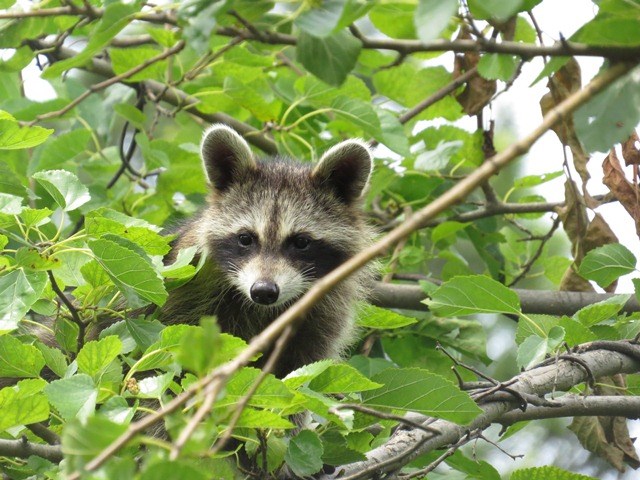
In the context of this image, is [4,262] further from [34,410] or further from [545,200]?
[545,200]

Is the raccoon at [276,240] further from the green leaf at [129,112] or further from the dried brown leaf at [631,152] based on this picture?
the dried brown leaf at [631,152]

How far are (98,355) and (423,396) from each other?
1147 millimetres

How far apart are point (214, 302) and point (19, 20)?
1.91 metres

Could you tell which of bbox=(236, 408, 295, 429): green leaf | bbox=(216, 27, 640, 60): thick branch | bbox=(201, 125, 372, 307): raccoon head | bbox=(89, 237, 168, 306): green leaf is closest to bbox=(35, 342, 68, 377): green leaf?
bbox=(89, 237, 168, 306): green leaf

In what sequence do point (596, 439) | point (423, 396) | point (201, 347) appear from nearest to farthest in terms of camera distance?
point (201, 347)
point (423, 396)
point (596, 439)

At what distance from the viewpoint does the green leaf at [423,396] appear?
10.6 ft

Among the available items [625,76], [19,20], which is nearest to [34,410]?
[19,20]

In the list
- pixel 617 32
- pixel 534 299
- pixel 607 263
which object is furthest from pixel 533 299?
pixel 617 32

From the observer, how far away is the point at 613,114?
2.39 m

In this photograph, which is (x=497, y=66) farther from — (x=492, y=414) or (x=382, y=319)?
(x=382, y=319)

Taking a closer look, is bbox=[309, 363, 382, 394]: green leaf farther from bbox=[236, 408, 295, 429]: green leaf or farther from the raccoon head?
the raccoon head

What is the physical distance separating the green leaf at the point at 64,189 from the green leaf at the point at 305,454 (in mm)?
1222

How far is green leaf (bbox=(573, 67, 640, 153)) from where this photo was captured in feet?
7.82

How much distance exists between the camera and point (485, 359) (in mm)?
5777
